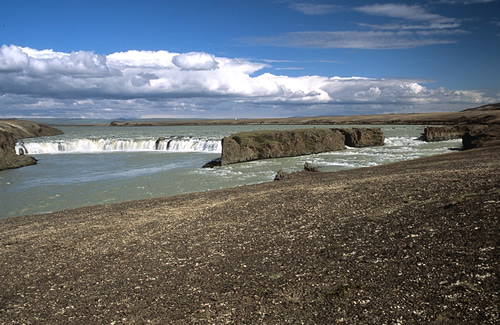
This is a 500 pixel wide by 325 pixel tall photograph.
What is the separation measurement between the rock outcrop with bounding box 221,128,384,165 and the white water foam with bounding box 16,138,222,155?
14.2 meters

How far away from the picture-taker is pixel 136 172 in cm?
3169

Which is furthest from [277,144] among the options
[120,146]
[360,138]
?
[120,146]

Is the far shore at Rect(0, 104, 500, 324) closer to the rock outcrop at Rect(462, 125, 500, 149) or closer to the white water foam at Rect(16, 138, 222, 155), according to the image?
the rock outcrop at Rect(462, 125, 500, 149)

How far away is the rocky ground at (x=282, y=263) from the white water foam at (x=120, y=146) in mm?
40352

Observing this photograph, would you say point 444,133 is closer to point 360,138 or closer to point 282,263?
point 360,138

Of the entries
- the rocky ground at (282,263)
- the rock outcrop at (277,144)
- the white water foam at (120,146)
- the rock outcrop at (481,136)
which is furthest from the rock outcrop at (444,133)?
the rocky ground at (282,263)

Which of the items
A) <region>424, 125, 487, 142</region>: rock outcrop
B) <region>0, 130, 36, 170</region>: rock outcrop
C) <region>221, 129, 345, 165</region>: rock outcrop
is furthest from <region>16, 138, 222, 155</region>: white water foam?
<region>424, 125, 487, 142</region>: rock outcrop

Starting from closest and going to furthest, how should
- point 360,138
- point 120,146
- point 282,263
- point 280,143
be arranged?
point 282,263, point 280,143, point 360,138, point 120,146

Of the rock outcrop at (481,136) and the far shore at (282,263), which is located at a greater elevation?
the rock outcrop at (481,136)

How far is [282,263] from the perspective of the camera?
25.2 ft

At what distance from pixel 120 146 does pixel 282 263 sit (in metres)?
57.6

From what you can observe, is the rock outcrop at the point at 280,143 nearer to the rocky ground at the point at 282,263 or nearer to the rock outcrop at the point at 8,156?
the rock outcrop at the point at 8,156

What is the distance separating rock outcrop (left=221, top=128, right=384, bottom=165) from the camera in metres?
35.1

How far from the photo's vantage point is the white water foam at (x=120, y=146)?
5444cm
